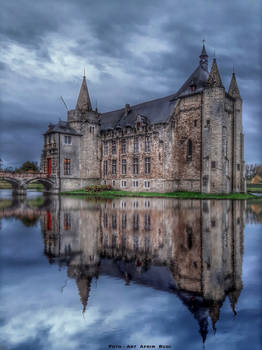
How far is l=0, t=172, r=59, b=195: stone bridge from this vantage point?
146ft

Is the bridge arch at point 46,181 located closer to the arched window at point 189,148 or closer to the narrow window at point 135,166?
the narrow window at point 135,166

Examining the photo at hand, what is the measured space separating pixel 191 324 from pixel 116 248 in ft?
16.2

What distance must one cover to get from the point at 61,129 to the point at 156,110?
53.3ft

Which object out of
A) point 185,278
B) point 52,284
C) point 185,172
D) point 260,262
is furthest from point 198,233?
point 185,172

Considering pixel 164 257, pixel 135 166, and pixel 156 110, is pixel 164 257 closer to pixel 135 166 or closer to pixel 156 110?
pixel 135 166

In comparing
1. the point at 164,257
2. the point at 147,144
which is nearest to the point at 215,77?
the point at 147,144

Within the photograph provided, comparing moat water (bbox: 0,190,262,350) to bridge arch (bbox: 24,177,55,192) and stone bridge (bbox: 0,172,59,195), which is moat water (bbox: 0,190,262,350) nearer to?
stone bridge (bbox: 0,172,59,195)

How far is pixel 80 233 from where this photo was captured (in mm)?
11461

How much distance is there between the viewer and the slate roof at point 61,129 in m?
49.9

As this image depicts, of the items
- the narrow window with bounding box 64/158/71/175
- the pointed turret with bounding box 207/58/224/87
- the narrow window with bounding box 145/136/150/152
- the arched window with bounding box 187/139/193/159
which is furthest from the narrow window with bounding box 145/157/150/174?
the pointed turret with bounding box 207/58/224/87

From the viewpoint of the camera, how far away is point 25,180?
4606 centimetres

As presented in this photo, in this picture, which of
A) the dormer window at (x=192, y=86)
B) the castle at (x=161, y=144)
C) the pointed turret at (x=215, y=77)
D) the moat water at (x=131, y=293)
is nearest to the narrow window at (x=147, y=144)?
the castle at (x=161, y=144)

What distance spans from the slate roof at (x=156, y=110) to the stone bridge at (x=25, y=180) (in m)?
14.7

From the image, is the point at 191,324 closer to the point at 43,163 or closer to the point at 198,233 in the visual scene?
the point at 198,233
